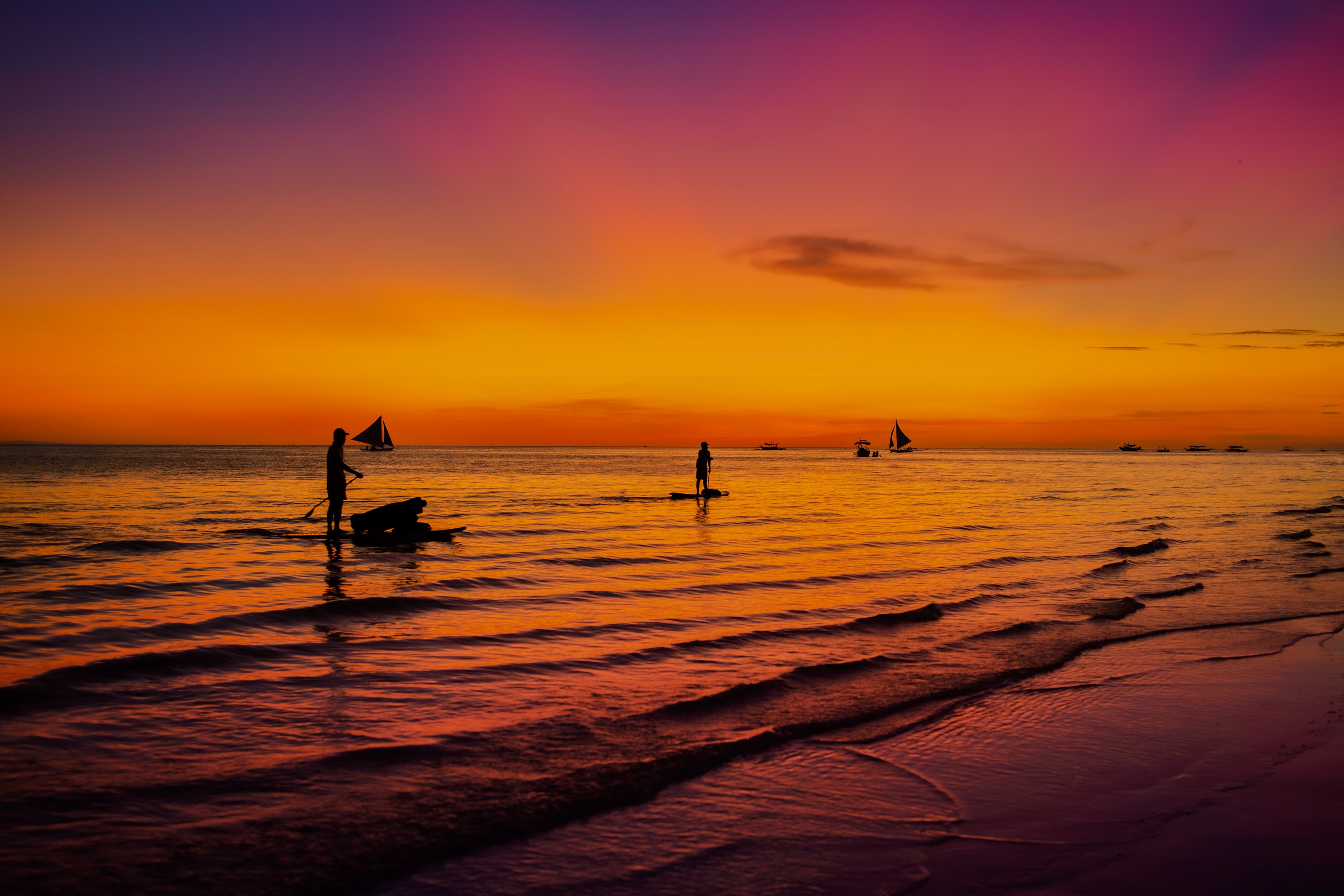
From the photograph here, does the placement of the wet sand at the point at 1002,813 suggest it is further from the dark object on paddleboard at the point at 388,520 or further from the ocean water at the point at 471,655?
the dark object on paddleboard at the point at 388,520

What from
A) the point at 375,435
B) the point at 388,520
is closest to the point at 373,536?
the point at 388,520

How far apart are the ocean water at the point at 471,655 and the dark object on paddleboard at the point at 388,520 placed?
4.76ft

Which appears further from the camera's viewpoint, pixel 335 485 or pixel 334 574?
pixel 335 485

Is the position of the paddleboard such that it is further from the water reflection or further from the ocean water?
the water reflection

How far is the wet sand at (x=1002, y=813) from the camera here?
192 inches

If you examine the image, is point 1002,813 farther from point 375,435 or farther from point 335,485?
point 375,435

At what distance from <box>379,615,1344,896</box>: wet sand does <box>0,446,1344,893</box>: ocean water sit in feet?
1.12

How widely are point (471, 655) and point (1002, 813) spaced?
6.93 m

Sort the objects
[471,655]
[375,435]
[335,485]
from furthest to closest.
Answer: [375,435]
[335,485]
[471,655]

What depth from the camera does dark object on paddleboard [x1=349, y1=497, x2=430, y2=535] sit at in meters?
23.4

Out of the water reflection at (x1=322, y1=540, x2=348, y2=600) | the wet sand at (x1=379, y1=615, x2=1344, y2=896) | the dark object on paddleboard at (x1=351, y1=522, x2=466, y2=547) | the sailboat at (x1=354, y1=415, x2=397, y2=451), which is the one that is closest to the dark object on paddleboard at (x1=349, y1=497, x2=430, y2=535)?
the dark object on paddleboard at (x1=351, y1=522, x2=466, y2=547)

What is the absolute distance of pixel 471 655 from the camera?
34.8 ft

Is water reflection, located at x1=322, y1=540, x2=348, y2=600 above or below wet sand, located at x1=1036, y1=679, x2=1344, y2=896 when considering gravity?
below

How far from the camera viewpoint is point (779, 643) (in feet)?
37.5
